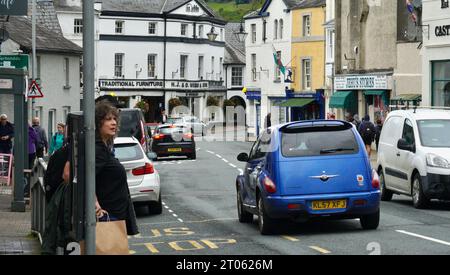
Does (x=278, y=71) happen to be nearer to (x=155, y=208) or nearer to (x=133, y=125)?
(x=133, y=125)

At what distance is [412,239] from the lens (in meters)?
15.6

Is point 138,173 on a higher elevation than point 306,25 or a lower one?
lower

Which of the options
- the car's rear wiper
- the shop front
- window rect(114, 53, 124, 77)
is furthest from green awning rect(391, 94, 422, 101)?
window rect(114, 53, 124, 77)

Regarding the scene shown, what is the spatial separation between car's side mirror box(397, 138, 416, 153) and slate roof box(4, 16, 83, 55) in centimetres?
2883

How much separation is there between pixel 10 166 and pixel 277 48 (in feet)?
154

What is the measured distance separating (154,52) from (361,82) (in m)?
46.0

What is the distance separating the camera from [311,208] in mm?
16625

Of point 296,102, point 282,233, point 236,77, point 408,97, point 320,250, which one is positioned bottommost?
point 282,233

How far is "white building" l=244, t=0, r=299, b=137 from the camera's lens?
240 ft

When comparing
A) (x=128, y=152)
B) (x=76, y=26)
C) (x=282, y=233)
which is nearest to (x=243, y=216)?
(x=282, y=233)

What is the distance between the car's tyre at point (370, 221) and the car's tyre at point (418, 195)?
3.90 m

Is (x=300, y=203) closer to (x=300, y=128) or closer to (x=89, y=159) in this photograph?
(x=300, y=128)

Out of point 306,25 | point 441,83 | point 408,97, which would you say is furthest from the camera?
point 306,25

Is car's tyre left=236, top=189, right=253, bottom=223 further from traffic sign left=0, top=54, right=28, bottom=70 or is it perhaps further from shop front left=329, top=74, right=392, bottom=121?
shop front left=329, top=74, right=392, bottom=121
